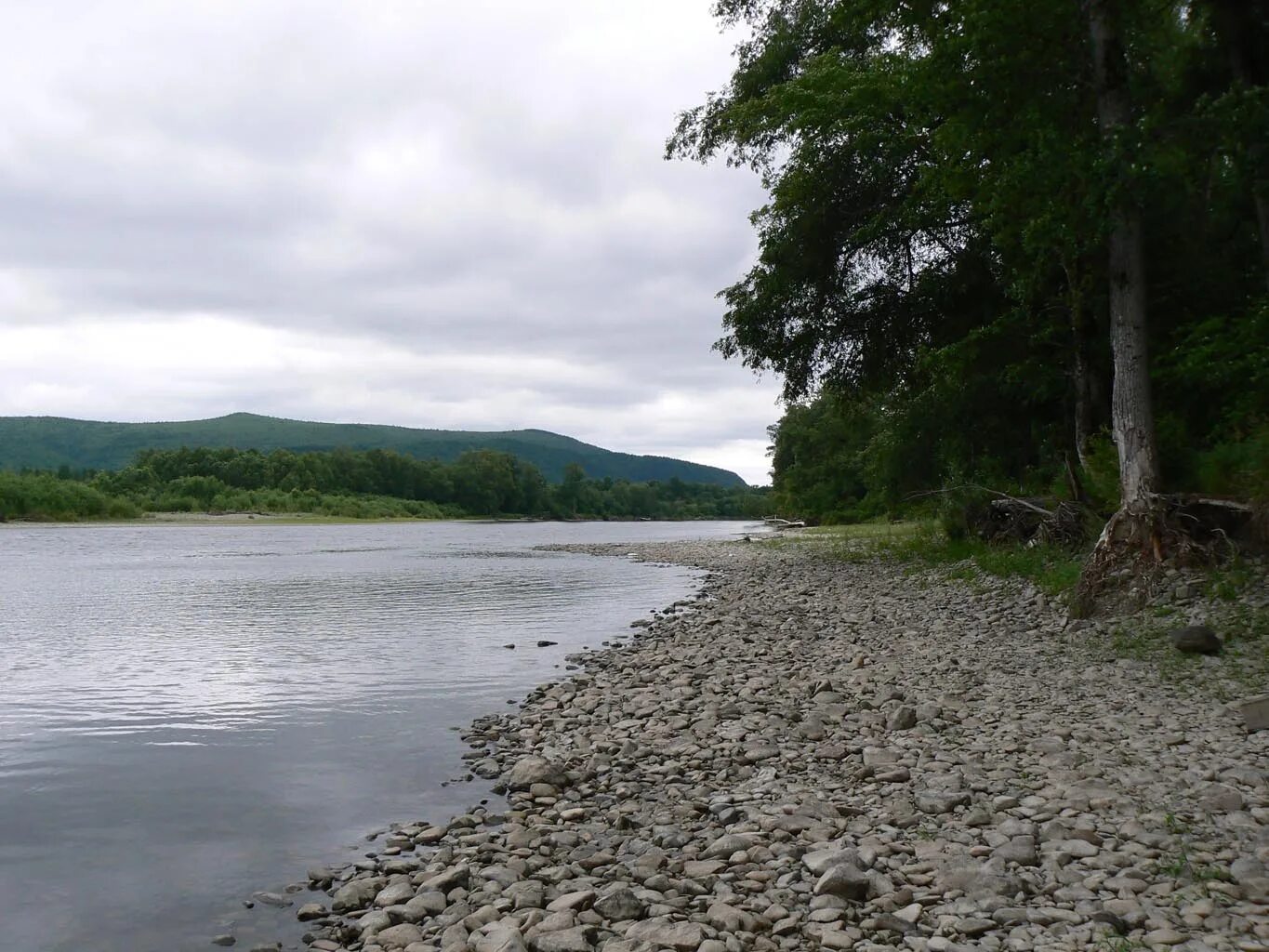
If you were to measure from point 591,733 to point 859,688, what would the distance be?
3032 millimetres

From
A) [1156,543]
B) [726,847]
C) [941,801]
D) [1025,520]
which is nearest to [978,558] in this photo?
[1025,520]

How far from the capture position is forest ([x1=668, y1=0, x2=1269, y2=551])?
12.2m

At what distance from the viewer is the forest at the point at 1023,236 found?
12180 millimetres

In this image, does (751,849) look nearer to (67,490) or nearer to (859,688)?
(859,688)

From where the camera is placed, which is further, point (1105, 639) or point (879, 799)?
point (1105, 639)

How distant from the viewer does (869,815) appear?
6191mm

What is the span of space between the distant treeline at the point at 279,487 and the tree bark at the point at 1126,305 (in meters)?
115

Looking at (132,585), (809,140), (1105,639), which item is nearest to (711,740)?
(1105,639)

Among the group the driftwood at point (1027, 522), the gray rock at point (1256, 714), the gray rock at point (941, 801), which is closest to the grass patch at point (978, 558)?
the driftwood at point (1027, 522)

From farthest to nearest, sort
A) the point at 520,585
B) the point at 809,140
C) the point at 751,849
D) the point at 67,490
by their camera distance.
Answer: the point at 67,490
the point at 520,585
the point at 809,140
the point at 751,849

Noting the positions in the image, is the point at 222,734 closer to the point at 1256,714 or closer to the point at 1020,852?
the point at 1020,852

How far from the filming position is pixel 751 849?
5691mm

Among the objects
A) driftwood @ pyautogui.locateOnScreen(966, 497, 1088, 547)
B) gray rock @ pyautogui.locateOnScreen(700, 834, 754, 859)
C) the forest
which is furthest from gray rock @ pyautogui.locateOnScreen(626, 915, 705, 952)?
driftwood @ pyautogui.locateOnScreen(966, 497, 1088, 547)

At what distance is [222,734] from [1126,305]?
13430mm
